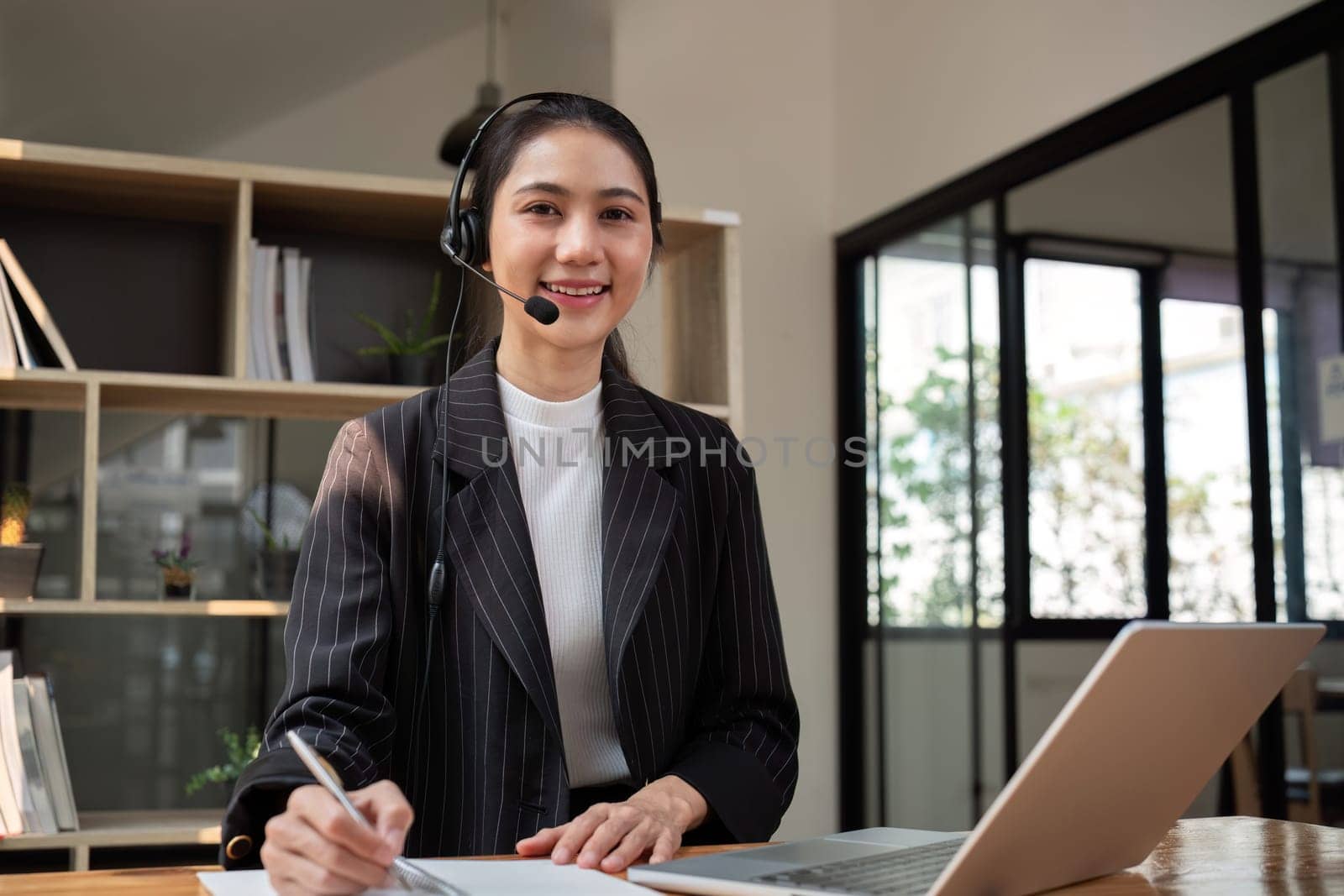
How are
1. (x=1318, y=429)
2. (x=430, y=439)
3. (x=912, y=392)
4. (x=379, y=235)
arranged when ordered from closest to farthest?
(x=430, y=439), (x=1318, y=429), (x=379, y=235), (x=912, y=392)

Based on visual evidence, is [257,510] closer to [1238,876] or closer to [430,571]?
[430,571]

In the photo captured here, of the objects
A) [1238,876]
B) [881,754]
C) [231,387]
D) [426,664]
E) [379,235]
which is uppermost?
[379,235]

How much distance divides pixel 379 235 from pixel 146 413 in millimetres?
1111

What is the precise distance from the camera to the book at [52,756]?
95.0 inches

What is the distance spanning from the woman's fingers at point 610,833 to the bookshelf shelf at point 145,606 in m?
1.46

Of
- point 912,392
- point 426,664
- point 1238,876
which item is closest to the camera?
point 1238,876

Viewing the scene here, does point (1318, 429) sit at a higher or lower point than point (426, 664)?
higher

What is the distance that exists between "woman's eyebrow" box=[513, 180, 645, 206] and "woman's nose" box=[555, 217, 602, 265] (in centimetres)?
3

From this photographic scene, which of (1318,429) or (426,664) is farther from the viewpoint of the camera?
(1318,429)

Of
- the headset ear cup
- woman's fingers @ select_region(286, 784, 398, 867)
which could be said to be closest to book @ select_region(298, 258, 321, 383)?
the headset ear cup

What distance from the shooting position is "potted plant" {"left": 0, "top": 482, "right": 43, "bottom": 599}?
8.11ft

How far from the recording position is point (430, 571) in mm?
1308

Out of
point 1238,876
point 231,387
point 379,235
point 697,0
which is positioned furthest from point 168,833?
point 697,0

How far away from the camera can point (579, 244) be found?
4.54ft
